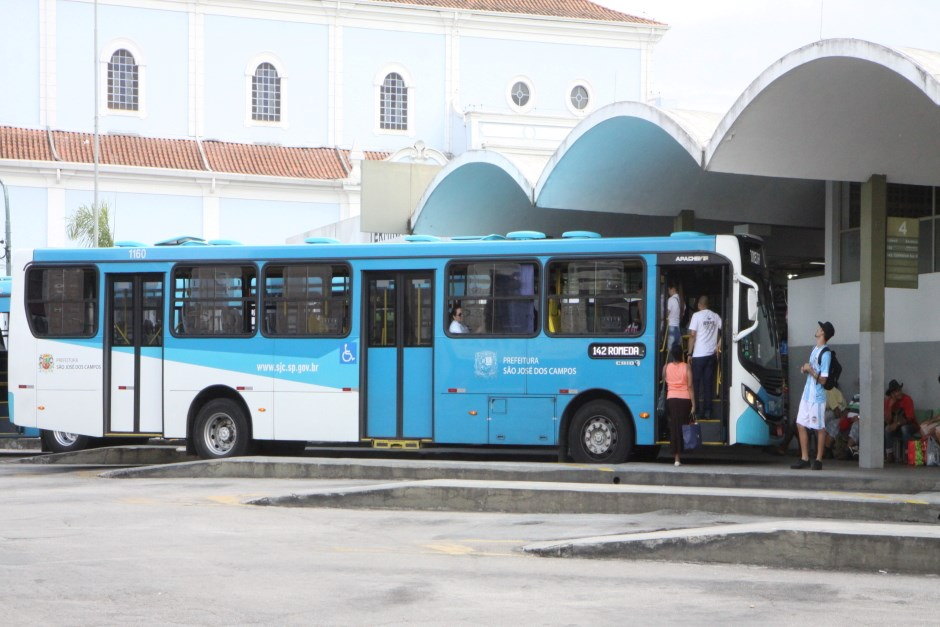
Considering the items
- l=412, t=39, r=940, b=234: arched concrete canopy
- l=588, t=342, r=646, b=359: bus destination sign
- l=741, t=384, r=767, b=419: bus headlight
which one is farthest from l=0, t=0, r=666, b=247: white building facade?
l=741, t=384, r=767, b=419: bus headlight

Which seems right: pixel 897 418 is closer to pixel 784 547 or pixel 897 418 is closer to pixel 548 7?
pixel 784 547

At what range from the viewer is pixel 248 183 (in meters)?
58.8

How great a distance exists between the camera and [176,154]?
58625 mm

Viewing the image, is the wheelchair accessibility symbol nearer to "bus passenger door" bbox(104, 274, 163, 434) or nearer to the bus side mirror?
"bus passenger door" bbox(104, 274, 163, 434)

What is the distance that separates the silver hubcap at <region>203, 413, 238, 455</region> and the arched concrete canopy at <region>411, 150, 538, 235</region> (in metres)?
9.01

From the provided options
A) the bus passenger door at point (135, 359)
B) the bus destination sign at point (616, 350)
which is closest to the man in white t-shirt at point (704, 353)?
the bus destination sign at point (616, 350)

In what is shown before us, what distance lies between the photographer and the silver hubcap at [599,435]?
19281mm

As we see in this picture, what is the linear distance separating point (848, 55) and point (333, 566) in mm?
9017

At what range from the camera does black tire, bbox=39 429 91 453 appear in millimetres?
24141

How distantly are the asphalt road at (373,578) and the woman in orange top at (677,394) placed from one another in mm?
4145

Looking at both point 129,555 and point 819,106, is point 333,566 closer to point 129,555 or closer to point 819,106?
point 129,555

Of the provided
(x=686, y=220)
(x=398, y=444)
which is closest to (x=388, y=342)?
(x=398, y=444)

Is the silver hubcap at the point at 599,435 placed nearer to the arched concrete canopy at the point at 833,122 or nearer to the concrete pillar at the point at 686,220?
the arched concrete canopy at the point at 833,122

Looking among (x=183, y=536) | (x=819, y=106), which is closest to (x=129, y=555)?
(x=183, y=536)
